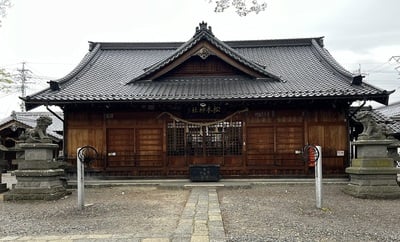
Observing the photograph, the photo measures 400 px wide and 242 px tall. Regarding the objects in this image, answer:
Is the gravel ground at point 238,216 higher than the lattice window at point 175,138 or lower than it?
lower

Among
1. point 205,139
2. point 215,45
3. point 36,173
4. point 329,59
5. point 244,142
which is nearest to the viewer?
point 36,173

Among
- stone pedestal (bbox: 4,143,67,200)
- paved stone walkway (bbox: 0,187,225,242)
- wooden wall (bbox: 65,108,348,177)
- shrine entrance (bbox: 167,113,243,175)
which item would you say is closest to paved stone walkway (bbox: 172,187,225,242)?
paved stone walkway (bbox: 0,187,225,242)

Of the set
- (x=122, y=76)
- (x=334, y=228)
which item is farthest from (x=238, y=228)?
(x=122, y=76)

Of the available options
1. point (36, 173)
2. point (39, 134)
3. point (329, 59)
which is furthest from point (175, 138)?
point (329, 59)

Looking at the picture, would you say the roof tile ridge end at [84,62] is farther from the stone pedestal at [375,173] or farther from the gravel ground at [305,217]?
the stone pedestal at [375,173]

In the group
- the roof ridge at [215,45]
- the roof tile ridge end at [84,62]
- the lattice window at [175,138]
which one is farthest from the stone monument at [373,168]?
the roof tile ridge end at [84,62]

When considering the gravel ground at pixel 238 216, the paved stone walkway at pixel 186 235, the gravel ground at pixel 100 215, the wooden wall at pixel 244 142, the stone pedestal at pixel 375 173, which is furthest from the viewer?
the wooden wall at pixel 244 142

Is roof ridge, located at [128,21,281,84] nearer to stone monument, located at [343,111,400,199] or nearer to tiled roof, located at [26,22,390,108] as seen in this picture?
tiled roof, located at [26,22,390,108]

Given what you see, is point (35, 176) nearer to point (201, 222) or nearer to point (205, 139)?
point (201, 222)

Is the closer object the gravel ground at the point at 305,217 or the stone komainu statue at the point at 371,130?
the gravel ground at the point at 305,217

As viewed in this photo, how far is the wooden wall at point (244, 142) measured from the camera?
1455 centimetres

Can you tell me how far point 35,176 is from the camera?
10.7m

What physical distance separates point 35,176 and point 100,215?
12.1 feet

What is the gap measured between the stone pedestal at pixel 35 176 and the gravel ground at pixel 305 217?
16.8ft
